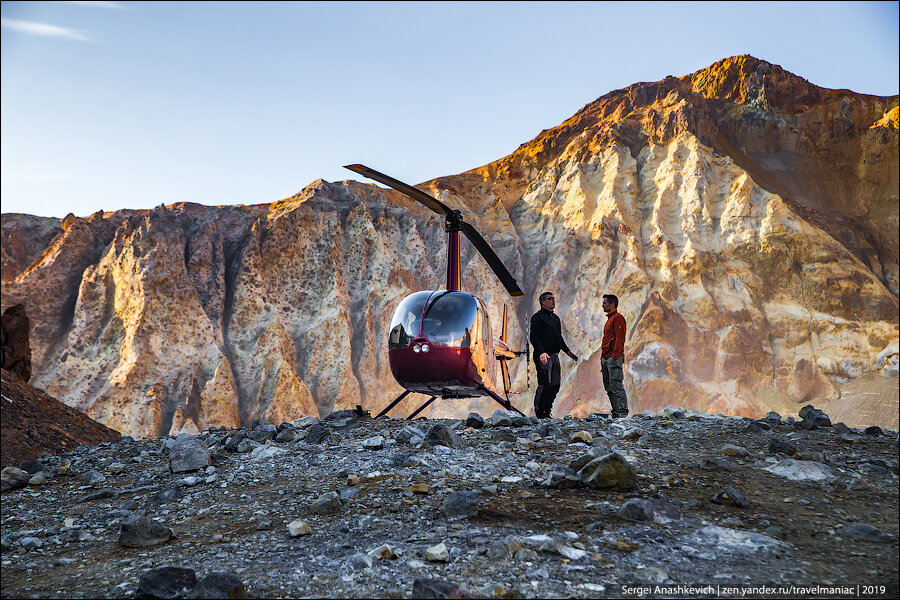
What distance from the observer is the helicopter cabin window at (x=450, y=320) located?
10117 mm

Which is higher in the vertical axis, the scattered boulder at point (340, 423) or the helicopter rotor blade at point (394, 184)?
the helicopter rotor blade at point (394, 184)

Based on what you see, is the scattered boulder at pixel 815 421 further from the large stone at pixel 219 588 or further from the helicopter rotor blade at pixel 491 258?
the large stone at pixel 219 588

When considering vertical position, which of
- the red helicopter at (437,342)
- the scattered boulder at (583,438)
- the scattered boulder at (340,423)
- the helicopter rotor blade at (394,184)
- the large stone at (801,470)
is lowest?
the scattered boulder at (340,423)

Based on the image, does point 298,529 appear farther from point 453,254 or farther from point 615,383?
point 453,254

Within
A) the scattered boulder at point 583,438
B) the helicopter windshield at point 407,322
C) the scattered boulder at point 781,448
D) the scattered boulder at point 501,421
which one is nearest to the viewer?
the scattered boulder at point 781,448

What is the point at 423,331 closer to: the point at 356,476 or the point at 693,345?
the point at 356,476

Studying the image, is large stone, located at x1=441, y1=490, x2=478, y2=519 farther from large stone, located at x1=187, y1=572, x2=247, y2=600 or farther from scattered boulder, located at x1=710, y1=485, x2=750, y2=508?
scattered boulder, located at x1=710, y1=485, x2=750, y2=508

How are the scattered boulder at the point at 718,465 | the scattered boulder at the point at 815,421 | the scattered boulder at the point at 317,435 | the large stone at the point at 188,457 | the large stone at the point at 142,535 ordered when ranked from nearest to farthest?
the large stone at the point at 142,535, the scattered boulder at the point at 718,465, the large stone at the point at 188,457, the scattered boulder at the point at 815,421, the scattered boulder at the point at 317,435

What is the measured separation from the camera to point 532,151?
50.1 metres

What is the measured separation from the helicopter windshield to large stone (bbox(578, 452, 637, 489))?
5.37 m

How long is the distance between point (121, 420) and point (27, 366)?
50.7 ft

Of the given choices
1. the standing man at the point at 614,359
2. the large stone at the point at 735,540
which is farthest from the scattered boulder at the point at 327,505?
the standing man at the point at 614,359

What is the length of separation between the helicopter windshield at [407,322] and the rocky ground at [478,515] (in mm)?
2695

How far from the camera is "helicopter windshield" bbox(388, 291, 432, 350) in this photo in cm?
1024
